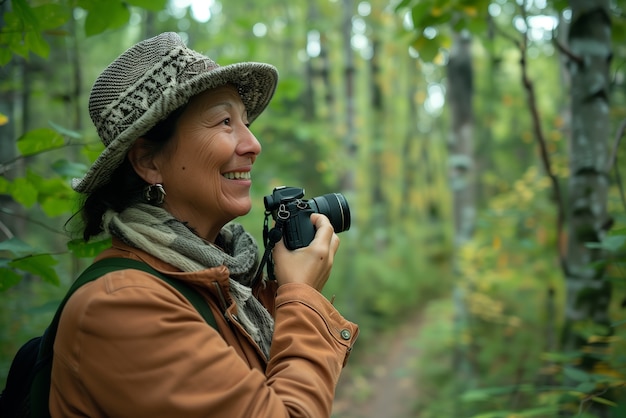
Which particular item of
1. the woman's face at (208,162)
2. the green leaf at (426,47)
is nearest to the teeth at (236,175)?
the woman's face at (208,162)

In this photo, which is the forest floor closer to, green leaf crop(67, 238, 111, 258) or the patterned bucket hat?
green leaf crop(67, 238, 111, 258)

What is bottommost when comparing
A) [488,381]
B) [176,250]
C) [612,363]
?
[488,381]

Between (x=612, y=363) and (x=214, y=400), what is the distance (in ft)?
7.37

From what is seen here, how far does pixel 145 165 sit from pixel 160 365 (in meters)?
0.78

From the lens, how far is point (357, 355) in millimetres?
9727

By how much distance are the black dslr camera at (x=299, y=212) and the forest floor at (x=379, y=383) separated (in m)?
6.09

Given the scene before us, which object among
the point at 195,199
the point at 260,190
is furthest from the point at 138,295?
the point at 260,190

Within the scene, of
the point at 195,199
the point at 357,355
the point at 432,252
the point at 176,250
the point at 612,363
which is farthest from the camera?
the point at 432,252

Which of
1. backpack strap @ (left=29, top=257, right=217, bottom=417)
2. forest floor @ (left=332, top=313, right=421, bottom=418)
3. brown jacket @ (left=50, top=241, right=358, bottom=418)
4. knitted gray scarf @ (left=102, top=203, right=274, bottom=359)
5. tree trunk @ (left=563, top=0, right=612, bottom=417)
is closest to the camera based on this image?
brown jacket @ (left=50, top=241, right=358, bottom=418)

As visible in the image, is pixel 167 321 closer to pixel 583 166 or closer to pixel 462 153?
pixel 583 166

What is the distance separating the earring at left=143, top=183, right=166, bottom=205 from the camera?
5.83 feet

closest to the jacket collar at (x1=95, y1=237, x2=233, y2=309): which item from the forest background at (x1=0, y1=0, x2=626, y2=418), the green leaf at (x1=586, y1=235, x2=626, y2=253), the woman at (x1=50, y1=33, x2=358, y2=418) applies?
the woman at (x1=50, y1=33, x2=358, y2=418)

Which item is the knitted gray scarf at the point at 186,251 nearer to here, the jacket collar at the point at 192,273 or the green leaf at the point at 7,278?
the jacket collar at the point at 192,273

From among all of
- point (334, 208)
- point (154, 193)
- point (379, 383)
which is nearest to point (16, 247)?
point (154, 193)
